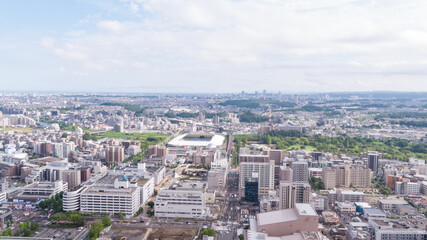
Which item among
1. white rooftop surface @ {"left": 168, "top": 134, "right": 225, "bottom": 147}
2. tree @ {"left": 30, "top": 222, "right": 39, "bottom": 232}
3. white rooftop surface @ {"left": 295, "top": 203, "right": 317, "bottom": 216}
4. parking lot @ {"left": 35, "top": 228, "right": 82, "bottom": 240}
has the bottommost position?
parking lot @ {"left": 35, "top": 228, "right": 82, "bottom": 240}

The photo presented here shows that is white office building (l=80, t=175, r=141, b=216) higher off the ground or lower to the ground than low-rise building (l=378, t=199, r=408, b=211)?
higher

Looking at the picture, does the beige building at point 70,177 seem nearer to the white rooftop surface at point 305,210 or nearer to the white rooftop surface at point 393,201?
the white rooftop surface at point 305,210

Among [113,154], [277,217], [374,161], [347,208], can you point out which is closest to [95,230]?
[277,217]

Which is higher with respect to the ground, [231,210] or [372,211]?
[372,211]

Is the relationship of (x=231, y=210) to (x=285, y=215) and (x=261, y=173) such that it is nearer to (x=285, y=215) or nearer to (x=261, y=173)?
(x=261, y=173)

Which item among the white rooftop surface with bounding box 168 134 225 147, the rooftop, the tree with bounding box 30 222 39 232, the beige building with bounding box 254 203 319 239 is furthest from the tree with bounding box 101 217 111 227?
the white rooftop surface with bounding box 168 134 225 147

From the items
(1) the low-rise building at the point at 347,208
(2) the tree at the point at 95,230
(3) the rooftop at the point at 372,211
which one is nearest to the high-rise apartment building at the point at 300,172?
(1) the low-rise building at the point at 347,208

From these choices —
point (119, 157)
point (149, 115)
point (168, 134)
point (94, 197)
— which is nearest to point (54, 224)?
point (94, 197)

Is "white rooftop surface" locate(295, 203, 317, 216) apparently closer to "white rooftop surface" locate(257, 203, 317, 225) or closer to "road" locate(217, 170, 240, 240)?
"white rooftop surface" locate(257, 203, 317, 225)
